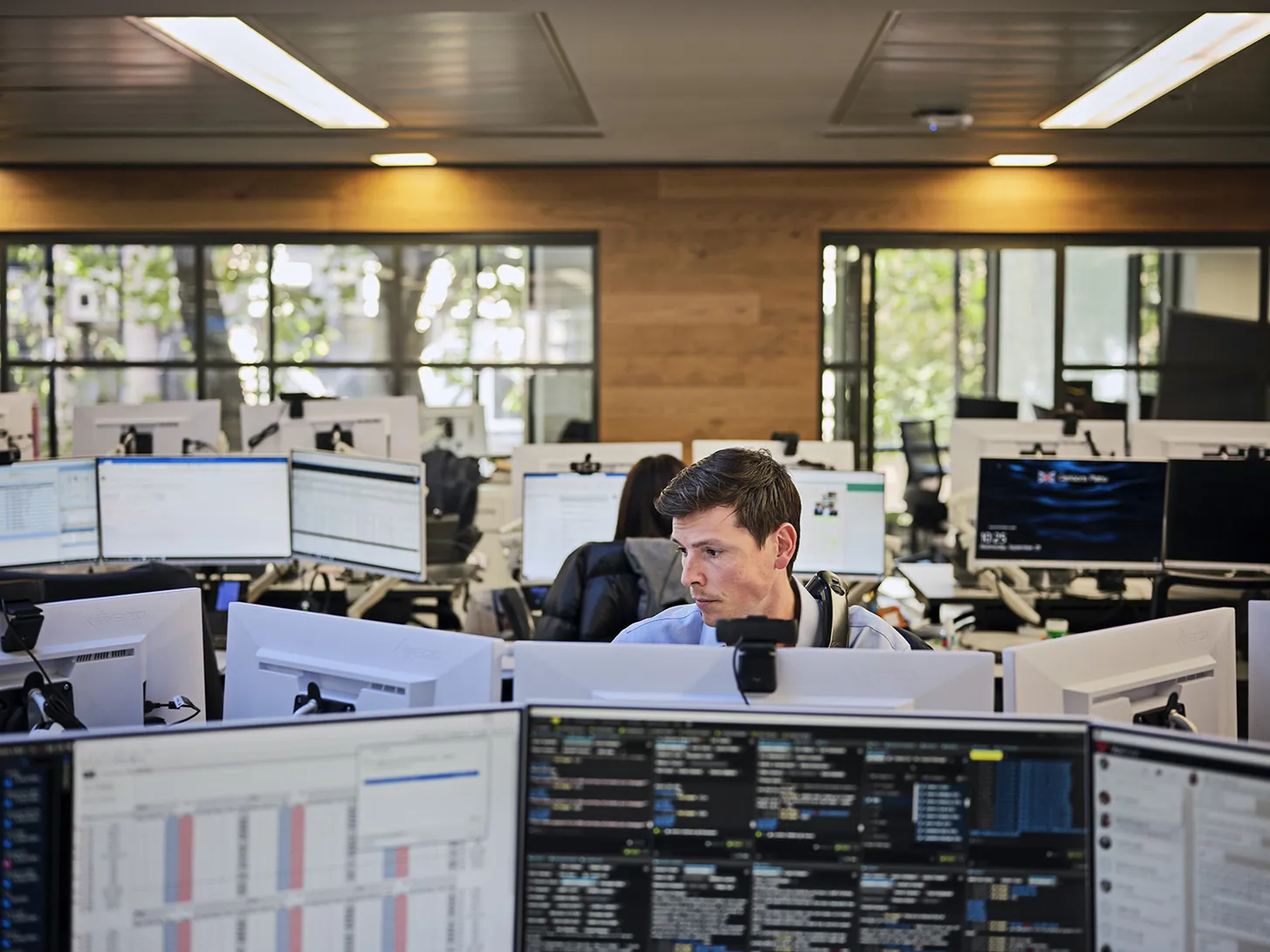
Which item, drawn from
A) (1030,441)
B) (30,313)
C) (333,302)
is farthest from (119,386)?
(1030,441)

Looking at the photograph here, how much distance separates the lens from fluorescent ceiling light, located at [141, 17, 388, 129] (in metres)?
3.98

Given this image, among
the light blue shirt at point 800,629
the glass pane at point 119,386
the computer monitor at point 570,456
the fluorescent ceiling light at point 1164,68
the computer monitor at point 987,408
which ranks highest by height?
the fluorescent ceiling light at point 1164,68

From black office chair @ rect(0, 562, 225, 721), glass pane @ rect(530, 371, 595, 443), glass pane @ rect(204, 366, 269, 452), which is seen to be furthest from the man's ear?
glass pane @ rect(204, 366, 269, 452)

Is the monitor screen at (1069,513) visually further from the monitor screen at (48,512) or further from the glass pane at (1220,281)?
the glass pane at (1220,281)

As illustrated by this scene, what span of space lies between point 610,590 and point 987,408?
14.6ft

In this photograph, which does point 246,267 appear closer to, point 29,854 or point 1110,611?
point 1110,611

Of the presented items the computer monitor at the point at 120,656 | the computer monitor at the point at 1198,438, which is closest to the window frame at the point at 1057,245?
the computer monitor at the point at 1198,438

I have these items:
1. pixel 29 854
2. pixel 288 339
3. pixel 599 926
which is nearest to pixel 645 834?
pixel 599 926

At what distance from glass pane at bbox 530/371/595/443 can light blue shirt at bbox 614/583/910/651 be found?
5.41 m

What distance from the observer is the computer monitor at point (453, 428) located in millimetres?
6477

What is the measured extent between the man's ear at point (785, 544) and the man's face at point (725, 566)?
Result: 0.03 m

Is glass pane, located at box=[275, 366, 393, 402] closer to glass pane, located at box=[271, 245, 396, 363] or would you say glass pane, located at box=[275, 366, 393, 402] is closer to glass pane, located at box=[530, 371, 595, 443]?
glass pane, located at box=[271, 245, 396, 363]

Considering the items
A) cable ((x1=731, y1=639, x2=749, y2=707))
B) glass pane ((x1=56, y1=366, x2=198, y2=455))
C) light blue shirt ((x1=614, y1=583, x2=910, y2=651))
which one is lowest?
light blue shirt ((x1=614, y1=583, x2=910, y2=651))

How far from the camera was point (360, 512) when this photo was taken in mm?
4164
